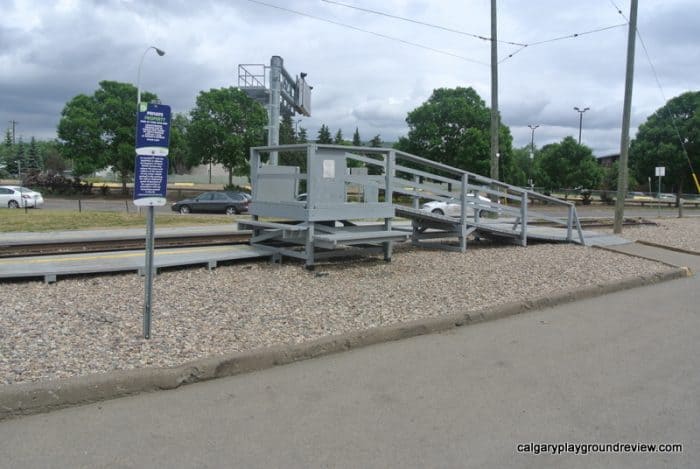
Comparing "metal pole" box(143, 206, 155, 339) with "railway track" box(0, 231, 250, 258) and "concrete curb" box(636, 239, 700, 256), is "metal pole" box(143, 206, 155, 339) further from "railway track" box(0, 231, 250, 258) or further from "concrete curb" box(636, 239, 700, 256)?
"concrete curb" box(636, 239, 700, 256)

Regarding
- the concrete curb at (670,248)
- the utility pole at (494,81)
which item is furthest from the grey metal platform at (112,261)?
the utility pole at (494,81)

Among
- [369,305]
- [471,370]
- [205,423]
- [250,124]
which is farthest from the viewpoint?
[250,124]

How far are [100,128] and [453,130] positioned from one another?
99.0 ft

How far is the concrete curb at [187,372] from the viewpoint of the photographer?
3.94 meters

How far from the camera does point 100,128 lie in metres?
48.8

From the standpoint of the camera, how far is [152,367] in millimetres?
4484

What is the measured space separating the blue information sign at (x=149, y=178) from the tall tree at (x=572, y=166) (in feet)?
175

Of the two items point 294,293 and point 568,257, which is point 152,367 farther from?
point 568,257

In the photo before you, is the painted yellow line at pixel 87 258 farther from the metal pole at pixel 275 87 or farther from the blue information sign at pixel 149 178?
the metal pole at pixel 275 87

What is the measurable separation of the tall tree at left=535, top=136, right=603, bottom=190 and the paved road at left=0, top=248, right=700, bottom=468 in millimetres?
50824

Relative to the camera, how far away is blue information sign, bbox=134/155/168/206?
4742 millimetres

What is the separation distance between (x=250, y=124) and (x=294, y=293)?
143 ft

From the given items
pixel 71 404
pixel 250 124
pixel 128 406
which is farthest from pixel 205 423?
pixel 250 124

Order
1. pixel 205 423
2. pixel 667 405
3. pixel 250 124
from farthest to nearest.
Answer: pixel 250 124 → pixel 667 405 → pixel 205 423
